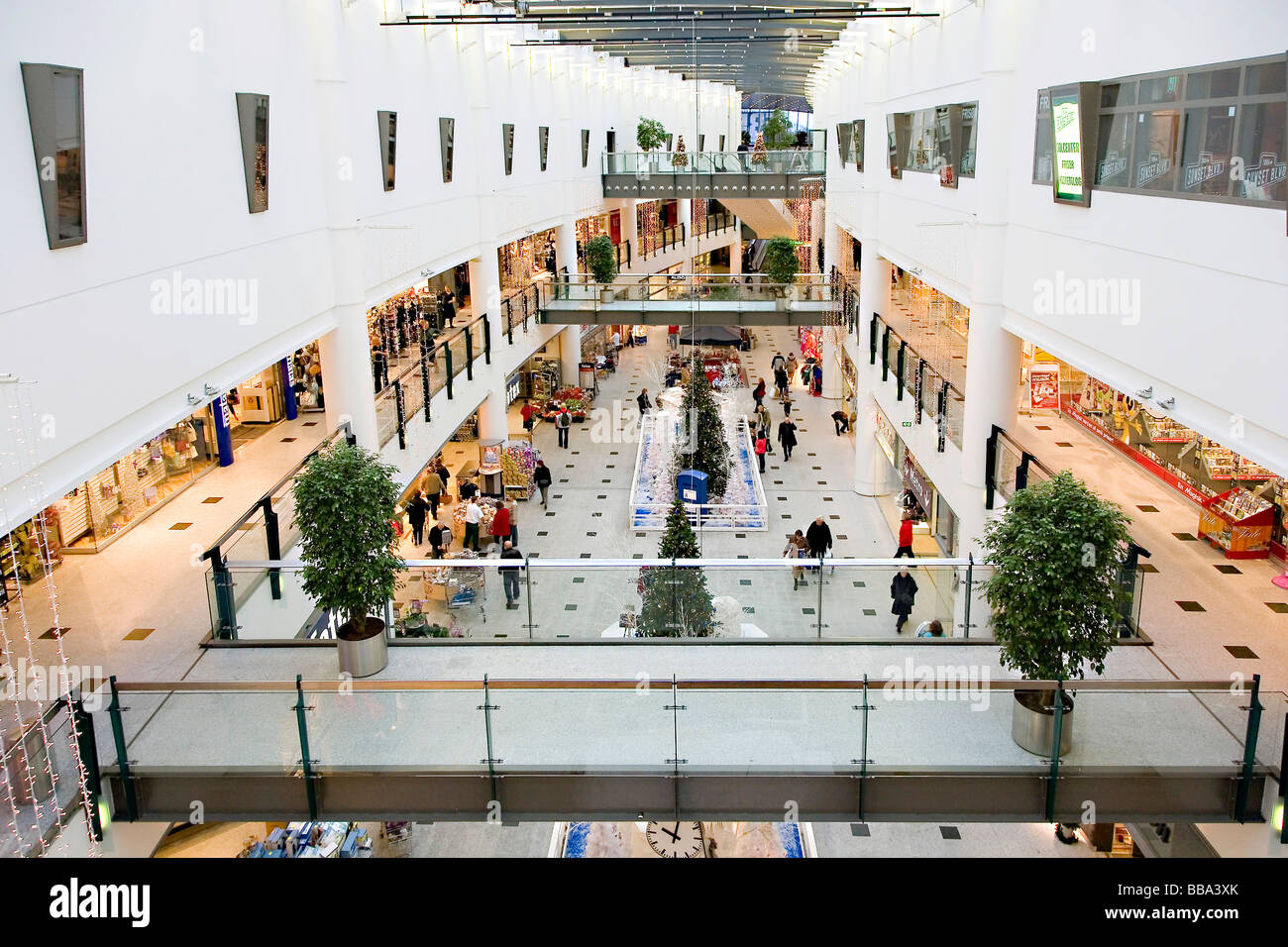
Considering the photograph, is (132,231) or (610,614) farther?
(610,614)

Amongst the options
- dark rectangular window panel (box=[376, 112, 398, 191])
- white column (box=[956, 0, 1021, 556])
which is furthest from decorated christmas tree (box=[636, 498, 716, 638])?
dark rectangular window panel (box=[376, 112, 398, 191])

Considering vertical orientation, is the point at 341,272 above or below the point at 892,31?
below

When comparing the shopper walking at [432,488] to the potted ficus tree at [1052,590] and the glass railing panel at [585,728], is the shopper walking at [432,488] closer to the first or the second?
the glass railing panel at [585,728]

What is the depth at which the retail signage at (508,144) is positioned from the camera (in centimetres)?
2105

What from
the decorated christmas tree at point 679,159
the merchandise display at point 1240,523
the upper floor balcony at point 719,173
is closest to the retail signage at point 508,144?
the upper floor balcony at point 719,173

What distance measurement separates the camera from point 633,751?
7406mm

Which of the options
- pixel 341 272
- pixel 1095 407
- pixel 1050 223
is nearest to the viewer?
pixel 1050 223

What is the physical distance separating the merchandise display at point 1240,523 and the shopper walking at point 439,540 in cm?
1036

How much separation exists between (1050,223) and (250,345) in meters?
8.30

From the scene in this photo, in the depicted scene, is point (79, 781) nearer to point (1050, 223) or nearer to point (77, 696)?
point (77, 696)

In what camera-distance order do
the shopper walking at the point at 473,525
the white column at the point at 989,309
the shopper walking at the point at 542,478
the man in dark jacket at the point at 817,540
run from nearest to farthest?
the white column at the point at 989,309 < the man in dark jacket at the point at 817,540 < the shopper walking at the point at 473,525 < the shopper walking at the point at 542,478

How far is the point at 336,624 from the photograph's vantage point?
9195mm
